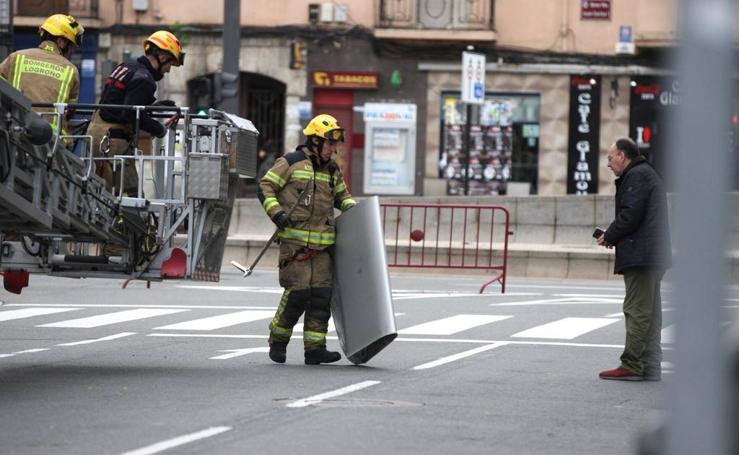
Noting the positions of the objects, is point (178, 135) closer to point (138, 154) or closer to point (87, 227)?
point (138, 154)

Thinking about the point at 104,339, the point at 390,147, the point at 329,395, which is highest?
the point at 390,147

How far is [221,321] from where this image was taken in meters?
15.8

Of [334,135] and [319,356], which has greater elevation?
[334,135]

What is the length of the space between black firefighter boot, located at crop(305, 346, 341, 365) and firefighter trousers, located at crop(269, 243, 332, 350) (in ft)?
0.11

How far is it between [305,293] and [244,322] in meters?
4.37

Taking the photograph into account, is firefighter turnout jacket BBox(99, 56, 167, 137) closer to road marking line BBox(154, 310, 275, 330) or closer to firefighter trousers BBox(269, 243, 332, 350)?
firefighter trousers BBox(269, 243, 332, 350)

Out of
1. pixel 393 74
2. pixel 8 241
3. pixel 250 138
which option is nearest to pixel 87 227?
pixel 8 241

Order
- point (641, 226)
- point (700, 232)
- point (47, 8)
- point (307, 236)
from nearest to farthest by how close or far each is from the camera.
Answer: point (700, 232), point (641, 226), point (307, 236), point (47, 8)

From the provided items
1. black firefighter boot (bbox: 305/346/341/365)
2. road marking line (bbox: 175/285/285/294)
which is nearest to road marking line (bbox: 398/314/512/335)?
black firefighter boot (bbox: 305/346/341/365)

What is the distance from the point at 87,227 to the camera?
33.5 feet

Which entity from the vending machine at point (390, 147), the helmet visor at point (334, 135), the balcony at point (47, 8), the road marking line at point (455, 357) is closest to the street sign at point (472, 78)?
the vending machine at point (390, 147)

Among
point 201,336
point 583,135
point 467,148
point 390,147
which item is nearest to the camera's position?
point 201,336

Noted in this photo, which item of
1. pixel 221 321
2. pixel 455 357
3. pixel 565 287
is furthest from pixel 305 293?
pixel 565 287

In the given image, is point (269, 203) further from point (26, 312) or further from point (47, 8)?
point (47, 8)
